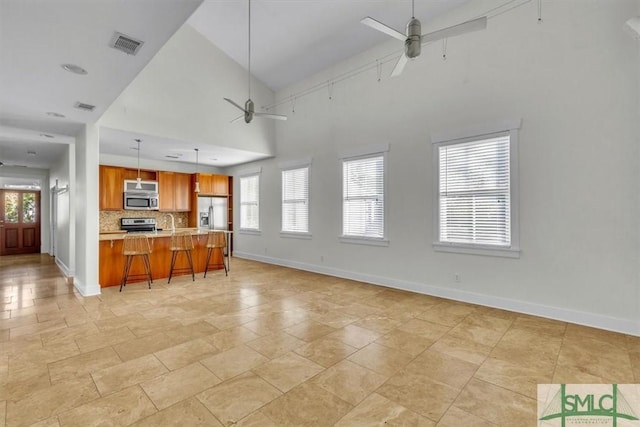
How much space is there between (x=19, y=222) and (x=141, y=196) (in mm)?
5306

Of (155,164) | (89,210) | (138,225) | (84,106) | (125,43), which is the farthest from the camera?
(155,164)

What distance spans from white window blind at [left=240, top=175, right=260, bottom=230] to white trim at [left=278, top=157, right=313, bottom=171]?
44.3 inches

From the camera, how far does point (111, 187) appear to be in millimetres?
7191

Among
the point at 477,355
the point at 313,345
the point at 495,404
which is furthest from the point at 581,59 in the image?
the point at 313,345

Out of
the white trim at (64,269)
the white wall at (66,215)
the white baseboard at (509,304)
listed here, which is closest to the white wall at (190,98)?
the white wall at (66,215)

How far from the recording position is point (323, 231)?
6.50m

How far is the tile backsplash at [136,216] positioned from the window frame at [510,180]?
690cm

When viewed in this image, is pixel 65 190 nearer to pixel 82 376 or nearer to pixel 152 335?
pixel 152 335

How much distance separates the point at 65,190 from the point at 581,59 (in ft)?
30.6

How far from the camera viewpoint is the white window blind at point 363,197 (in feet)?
18.1

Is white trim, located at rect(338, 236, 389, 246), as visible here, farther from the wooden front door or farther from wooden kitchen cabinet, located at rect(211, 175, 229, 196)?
the wooden front door

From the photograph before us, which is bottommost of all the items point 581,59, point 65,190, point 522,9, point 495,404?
point 495,404

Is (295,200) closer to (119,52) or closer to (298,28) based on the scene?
(298,28)

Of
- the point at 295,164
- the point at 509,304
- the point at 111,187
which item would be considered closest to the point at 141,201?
the point at 111,187
